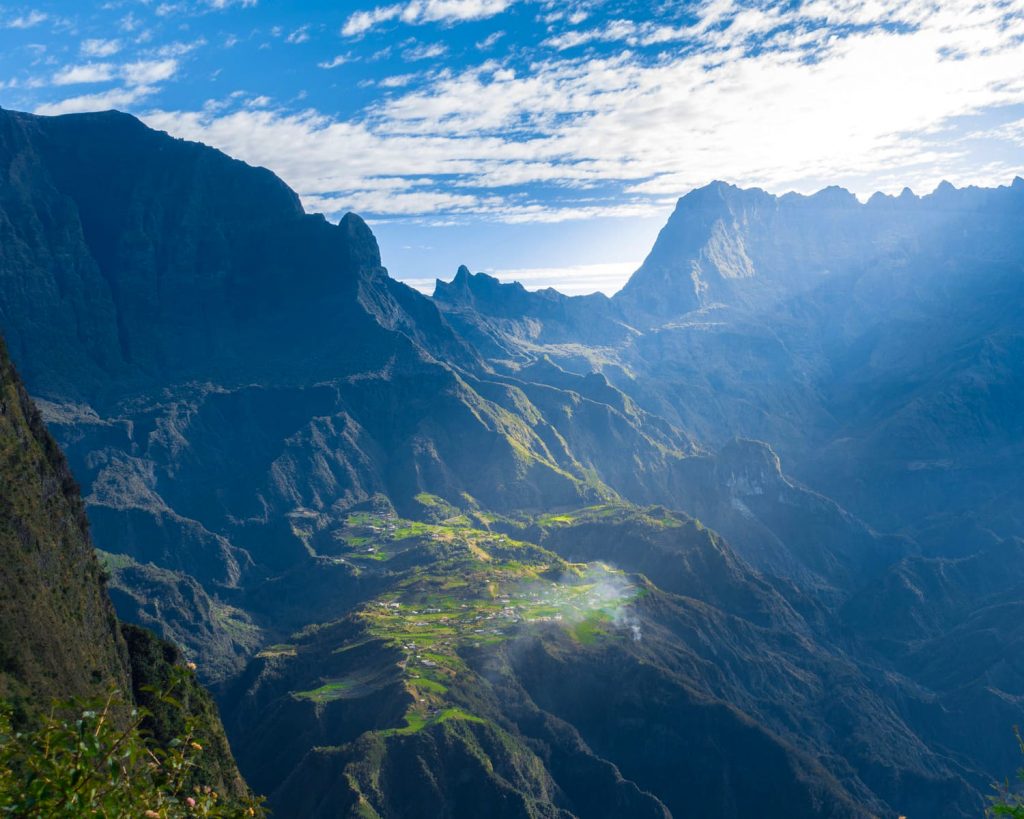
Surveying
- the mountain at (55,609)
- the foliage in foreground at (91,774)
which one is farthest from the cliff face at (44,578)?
the foliage in foreground at (91,774)

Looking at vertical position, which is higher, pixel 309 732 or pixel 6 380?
pixel 6 380

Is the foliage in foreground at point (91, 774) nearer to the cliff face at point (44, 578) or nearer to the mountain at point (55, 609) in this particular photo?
the mountain at point (55, 609)

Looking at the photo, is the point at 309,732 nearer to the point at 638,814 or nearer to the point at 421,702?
the point at 421,702

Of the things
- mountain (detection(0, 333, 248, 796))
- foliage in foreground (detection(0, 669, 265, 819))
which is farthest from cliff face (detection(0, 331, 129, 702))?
foliage in foreground (detection(0, 669, 265, 819))

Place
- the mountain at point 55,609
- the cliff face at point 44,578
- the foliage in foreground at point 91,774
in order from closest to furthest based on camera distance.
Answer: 1. the foliage in foreground at point 91,774
2. the cliff face at point 44,578
3. the mountain at point 55,609

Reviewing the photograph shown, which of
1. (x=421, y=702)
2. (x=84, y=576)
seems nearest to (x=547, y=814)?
(x=421, y=702)

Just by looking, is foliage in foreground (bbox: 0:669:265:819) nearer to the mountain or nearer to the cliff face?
the mountain
